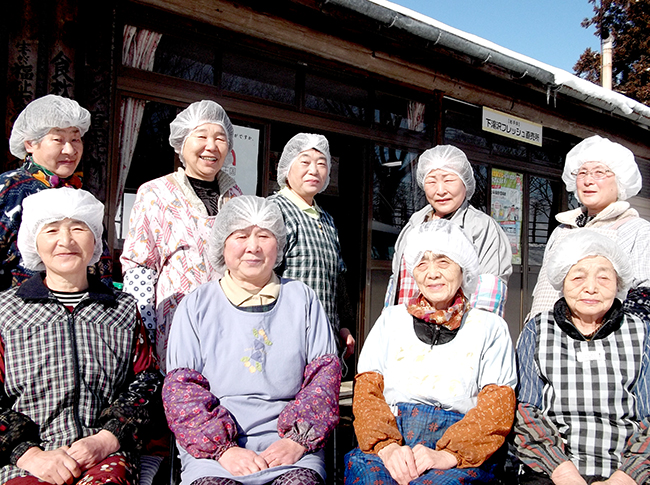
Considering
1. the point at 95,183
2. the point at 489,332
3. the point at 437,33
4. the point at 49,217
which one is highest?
the point at 437,33

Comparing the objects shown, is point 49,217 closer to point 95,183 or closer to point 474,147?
point 95,183

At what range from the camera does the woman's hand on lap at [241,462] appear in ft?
6.73

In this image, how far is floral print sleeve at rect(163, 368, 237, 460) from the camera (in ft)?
6.91

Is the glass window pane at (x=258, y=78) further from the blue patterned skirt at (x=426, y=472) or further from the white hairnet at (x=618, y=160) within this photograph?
the blue patterned skirt at (x=426, y=472)

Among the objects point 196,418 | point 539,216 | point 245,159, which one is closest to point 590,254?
point 196,418

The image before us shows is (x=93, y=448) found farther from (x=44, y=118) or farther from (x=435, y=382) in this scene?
(x=44, y=118)

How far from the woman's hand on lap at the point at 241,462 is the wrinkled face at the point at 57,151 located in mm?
1641

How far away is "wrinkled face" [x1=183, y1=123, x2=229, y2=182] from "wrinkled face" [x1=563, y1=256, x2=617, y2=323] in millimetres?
1828

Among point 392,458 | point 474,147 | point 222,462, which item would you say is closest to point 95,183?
point 222,462

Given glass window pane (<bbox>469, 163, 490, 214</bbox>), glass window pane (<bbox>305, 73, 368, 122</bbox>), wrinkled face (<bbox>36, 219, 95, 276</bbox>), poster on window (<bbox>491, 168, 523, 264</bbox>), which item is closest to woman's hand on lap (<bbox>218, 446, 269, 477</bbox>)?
wrinkled face (<bbox>36, 219, 95, 276</bbox>)

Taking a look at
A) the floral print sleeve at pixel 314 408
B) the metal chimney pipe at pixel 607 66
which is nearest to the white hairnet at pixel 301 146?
the floral print sleeve at pixel 314 408

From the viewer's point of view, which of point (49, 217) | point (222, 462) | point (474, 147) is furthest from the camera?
point (474, 147)

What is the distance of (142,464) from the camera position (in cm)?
233

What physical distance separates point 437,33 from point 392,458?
3656 mm
